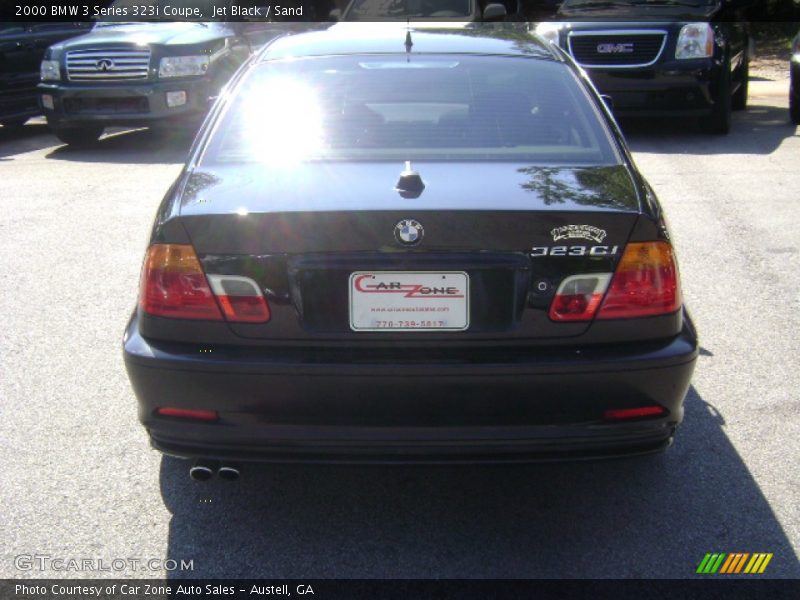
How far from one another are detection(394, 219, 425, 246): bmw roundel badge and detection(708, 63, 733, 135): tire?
8.89m

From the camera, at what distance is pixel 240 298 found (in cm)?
322

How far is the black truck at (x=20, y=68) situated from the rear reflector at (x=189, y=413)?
Result: 1009 cm

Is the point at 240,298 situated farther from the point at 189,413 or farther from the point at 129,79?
the point at 129,79

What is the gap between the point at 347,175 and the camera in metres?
3.50

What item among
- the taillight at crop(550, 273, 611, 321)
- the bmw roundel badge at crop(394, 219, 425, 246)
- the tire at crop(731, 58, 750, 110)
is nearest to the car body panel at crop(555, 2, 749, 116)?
the tire at crop(731, 58, 750, 110)

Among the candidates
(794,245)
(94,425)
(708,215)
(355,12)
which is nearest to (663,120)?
(355,12)

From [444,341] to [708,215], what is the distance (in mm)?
5308

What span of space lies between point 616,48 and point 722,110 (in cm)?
130

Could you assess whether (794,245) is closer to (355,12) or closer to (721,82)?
(721,82)

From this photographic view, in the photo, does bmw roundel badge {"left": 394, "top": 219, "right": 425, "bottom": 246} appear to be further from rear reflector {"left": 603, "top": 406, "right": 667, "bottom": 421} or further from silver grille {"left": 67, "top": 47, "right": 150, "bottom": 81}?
silver grille {"left": 67, "top": 47, "right": 150, "bottom": 81}

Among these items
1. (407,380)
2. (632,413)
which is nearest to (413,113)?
(407,380)

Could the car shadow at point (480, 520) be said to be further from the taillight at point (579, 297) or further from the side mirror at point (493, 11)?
the side mirror at point (493, 11)

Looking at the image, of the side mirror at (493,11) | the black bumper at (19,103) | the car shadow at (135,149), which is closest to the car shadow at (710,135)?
the side mirror at (493,11)

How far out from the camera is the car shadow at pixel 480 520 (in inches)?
131
